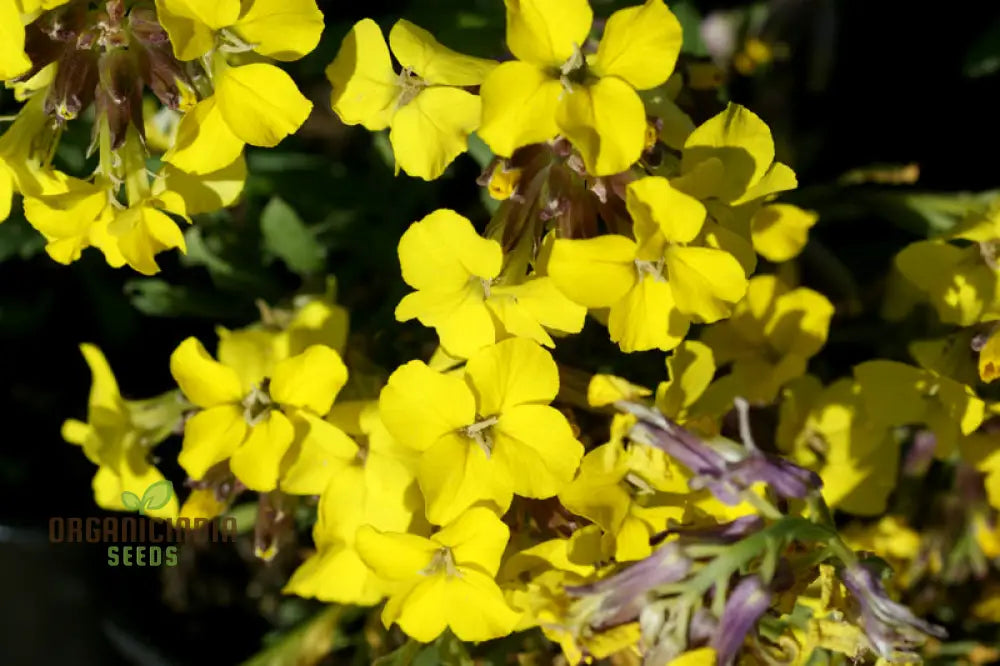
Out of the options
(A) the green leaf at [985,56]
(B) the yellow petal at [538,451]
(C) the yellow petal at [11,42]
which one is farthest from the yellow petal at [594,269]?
(A) the green leaf at [985,56]

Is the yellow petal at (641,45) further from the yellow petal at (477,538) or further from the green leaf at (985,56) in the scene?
the green leaf at (985,56)

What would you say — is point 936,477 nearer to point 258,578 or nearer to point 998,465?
point 998,465

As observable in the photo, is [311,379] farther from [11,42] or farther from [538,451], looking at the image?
[11,42]

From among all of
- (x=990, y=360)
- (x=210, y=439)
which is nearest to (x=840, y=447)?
(x=990, y=360)

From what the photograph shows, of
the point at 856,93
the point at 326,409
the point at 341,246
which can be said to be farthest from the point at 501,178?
the point at 856,93

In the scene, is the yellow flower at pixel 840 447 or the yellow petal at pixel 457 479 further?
the yellow flower at pixel 840 447

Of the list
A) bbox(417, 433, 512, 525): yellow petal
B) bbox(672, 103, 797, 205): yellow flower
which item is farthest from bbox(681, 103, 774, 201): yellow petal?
bbox(417, 433, 512, 525): yellow petal
